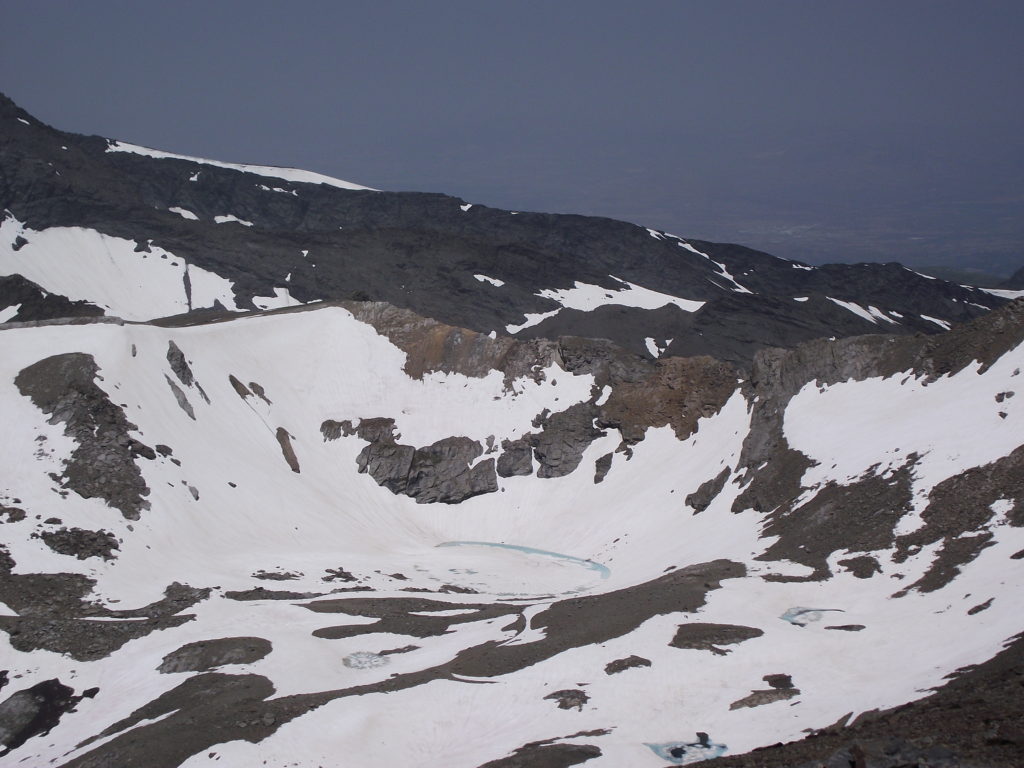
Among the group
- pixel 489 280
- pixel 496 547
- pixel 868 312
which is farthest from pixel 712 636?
pixel 868 312

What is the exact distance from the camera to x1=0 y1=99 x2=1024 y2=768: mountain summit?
31.1m

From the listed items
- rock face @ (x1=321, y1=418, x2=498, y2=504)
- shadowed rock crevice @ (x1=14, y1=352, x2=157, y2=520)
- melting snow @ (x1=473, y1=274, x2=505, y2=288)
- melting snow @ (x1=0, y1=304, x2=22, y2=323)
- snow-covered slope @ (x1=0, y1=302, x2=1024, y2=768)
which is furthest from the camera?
melting snow @ (x1=473, y1=274, x2=505, y2=288)

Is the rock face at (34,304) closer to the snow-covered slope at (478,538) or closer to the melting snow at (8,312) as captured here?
the melting snow at (8,312)

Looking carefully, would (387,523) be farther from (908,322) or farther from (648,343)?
(908,322)

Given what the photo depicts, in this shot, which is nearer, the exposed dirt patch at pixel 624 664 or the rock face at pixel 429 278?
the exposed dirt patch at pixel 624 664

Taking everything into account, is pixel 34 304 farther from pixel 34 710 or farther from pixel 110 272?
pixel 34 710

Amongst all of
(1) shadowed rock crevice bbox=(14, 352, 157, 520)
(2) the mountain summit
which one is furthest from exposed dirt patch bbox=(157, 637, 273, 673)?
(1) shadowed rock crevice bbox=(14, 352, 157, 520)

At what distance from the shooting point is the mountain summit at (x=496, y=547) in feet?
102

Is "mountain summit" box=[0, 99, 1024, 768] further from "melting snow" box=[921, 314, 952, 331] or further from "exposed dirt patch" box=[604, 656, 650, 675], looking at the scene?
"melting snow" box=[921, 314, 952, 331]

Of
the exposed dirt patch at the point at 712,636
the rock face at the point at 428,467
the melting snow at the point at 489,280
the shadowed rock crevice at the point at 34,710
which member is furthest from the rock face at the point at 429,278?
the shadowed rock crevice at the point at 34,710

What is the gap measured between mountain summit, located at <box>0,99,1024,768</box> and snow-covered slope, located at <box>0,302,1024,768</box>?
22 centimetres

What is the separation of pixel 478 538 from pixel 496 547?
9.43ft

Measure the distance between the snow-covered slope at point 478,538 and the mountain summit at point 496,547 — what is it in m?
0.22

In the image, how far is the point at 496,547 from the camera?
2906 inches
